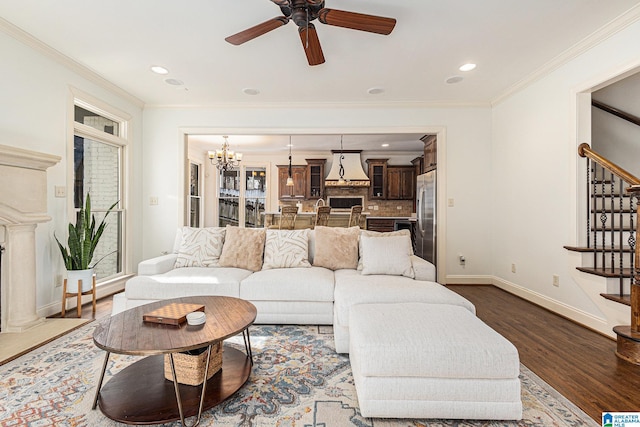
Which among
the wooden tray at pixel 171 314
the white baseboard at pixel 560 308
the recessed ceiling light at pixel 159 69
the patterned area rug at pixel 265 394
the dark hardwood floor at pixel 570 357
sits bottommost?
the dark hardwood floor at pixel 570 357

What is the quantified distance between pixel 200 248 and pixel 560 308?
3904 mm

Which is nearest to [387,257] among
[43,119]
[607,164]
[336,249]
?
[336,249]

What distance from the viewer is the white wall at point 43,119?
9.26ft

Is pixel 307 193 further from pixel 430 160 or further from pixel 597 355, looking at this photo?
pixel 597 355

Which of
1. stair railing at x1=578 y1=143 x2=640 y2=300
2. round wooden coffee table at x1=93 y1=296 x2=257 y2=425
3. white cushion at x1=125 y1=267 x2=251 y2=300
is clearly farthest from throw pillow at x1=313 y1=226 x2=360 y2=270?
stair railing at x1=578 y1=143 x2=640 y2=300

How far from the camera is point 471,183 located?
467 centimetres

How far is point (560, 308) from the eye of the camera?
3.30 metres

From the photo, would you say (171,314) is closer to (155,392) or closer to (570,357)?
(155,392)

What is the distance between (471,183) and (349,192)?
4434 mm

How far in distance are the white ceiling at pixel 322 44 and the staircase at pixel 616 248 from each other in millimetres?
1227

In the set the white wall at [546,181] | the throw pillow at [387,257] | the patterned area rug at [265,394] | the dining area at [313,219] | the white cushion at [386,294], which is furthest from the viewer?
the dining area at [313,219]

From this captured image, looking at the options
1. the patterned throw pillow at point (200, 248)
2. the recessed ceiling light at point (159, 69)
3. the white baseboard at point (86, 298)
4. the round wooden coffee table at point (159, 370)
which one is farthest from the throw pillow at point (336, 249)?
the white baseboard at point (86, 298)

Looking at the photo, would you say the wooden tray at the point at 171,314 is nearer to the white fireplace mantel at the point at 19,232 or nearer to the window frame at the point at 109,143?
the white fireplace mantel at the point at 19,232

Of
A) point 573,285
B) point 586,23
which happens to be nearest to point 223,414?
point 573,285
